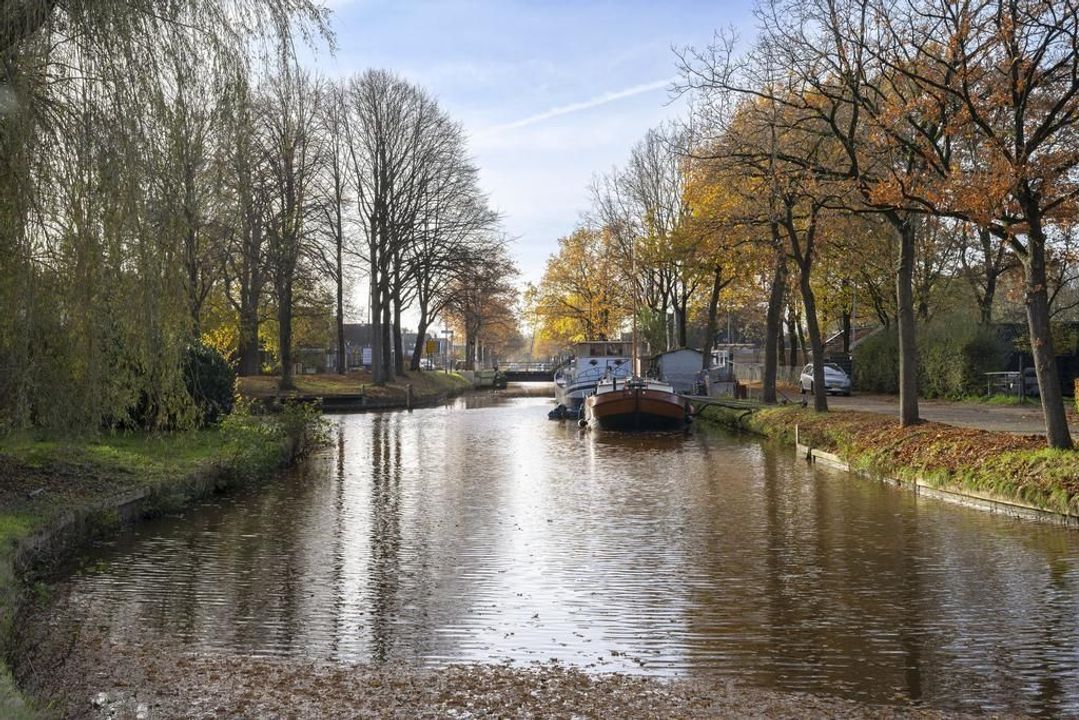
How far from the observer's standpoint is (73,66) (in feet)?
27.0

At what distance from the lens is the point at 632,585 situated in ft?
32.3

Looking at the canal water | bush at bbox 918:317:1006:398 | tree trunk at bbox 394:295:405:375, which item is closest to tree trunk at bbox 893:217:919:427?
the canal water

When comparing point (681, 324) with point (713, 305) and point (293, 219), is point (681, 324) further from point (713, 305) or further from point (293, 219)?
point (293, 219)

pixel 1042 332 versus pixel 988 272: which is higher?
pixel 988 272

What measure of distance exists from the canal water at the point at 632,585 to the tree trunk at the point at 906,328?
7.93ft

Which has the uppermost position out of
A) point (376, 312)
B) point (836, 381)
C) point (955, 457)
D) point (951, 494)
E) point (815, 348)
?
point (376, 312)

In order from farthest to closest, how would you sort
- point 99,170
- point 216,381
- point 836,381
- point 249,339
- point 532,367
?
point 532,367 < point 249,339 < point 836,381 < point 216,381 < point 99,170

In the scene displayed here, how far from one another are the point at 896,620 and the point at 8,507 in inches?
360

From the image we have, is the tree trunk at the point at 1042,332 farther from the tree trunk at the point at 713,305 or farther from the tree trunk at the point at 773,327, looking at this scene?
the tree trunk at the point at 713,305

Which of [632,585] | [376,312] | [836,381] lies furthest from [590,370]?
[632,585]

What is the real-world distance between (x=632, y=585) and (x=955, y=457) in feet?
26.6

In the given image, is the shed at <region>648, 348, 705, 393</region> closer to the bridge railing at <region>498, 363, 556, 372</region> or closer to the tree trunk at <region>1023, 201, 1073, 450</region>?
the tree trunk at <region>1023, 201, 1073, 450</region>

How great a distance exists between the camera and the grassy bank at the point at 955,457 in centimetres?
1288

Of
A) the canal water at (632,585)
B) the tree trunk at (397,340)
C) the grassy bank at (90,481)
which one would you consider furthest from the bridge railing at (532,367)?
the canal water at (632,585)
